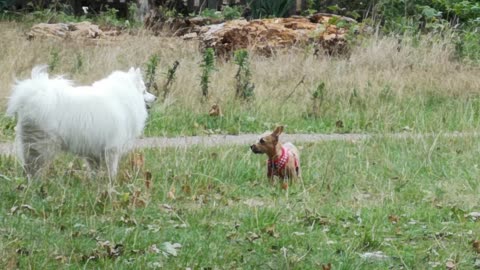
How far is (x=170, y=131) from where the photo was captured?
10234mm

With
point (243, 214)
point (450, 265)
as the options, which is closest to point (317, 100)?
point (243, 214)

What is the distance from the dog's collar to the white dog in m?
1.27

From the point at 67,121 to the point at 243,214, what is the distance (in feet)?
5.46

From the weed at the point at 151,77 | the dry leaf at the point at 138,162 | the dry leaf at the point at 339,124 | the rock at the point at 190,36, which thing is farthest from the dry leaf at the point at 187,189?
the rock at the point at 190,36

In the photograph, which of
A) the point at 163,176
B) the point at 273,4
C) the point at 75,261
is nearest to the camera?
the point at 75,261

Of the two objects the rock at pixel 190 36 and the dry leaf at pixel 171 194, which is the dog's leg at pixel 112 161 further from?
the rock at pixel 190 36

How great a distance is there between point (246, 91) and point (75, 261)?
638 centimetres

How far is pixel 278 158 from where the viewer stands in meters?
7.85

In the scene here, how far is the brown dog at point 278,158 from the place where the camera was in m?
7.84

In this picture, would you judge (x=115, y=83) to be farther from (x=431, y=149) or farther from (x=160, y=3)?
(x=160, y=3)

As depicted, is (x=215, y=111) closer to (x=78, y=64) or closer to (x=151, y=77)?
(x=151, y=77)

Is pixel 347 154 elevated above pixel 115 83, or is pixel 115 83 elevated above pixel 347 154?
Answer: pixel 115 83

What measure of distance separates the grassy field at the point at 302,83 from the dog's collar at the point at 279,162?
7.90 feet

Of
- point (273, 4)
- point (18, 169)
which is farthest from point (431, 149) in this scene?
point (273, 4)
